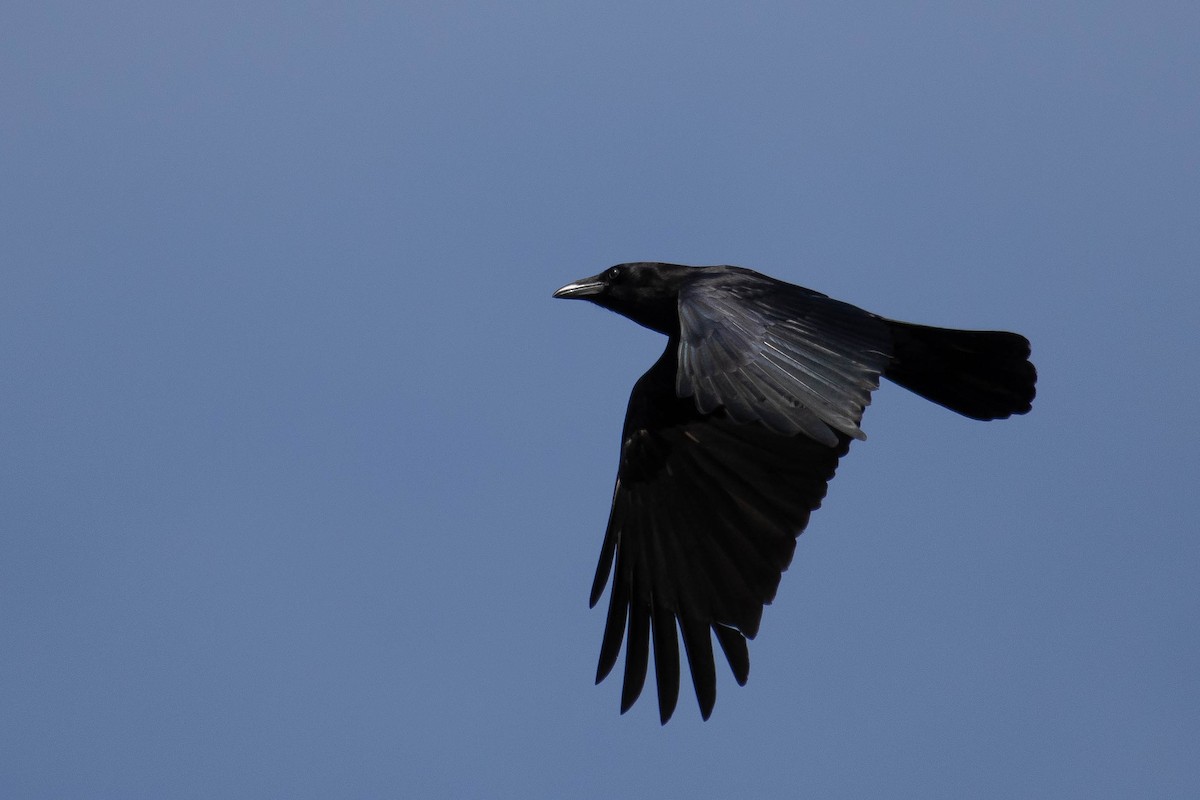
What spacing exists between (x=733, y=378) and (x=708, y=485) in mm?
2711

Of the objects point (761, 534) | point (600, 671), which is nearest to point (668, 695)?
point (600, 671)

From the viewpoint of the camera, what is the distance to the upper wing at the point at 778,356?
6828 millimetres

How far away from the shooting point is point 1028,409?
9.03 metres

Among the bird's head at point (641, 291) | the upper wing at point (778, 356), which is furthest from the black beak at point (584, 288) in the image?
the upper wing at point (778, 356)

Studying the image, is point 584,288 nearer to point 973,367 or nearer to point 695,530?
point 695,530

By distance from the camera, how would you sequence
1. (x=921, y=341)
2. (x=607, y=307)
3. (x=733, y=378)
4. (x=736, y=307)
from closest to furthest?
(x=733, y=378), (x=736, y=307), (x=921, y=341), (x=607, y=307)

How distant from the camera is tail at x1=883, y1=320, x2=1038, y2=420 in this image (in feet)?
29.3

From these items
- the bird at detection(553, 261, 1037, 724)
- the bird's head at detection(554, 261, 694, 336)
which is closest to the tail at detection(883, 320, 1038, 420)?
the bird at detection(553, 261, 1037, 724)

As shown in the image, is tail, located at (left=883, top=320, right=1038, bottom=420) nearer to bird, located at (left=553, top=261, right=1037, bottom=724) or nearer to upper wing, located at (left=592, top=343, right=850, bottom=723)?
bird, located at (left=553, top=261, right=1037, bottom=724)

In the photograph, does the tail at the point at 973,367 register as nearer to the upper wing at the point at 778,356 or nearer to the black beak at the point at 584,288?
the upper wing at the point at 778,356

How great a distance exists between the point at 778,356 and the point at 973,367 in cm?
216

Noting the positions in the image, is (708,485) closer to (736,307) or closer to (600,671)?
(600,671)

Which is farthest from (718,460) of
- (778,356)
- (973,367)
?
(778,356)

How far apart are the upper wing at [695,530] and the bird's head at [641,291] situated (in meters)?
0.25
